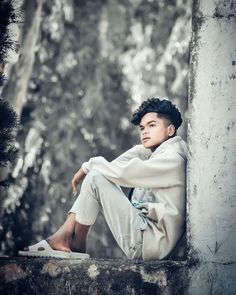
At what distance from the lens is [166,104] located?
387 cm

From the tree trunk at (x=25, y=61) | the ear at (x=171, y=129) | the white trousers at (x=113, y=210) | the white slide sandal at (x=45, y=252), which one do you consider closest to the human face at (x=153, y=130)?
the ear at (x=171, y=129)

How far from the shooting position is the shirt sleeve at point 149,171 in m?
3.46

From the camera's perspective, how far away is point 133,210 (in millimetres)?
3475

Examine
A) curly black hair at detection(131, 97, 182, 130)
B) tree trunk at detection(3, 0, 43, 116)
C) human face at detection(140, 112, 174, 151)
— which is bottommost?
human face at detection(140, 112, 174, 151)

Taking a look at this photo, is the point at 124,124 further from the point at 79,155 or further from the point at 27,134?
the point at 27,134

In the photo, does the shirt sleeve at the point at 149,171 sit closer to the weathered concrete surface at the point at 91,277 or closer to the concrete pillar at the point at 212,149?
the concrete pillar at the point at 212,149

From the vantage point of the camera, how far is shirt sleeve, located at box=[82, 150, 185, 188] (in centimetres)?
346

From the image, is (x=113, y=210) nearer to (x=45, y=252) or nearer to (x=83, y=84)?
(x=45, y=252)

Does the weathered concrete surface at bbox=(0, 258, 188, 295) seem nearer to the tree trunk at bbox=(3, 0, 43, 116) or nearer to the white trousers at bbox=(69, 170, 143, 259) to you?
the white trousers at bbox=(69, 170, 143, 259)

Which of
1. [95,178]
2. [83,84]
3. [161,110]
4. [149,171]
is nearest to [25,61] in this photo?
[83,84]

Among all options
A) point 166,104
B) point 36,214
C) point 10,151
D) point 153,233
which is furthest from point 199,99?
point 36,214

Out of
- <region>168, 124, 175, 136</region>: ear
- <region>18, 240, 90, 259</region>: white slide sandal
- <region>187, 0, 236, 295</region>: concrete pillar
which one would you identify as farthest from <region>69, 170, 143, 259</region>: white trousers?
<region>168, 124, 175, 136</region>: ear

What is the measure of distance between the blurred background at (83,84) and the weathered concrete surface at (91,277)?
519 centimetres

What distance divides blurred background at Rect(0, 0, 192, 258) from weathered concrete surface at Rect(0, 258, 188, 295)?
17.0ft
